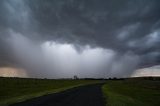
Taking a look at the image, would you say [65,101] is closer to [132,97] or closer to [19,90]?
[132,97]

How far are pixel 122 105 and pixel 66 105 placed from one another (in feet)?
24.4

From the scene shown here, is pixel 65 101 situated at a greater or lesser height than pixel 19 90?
lesser

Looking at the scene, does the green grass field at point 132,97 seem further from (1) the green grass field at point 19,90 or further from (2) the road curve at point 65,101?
(1) the green grass field at point 19,90

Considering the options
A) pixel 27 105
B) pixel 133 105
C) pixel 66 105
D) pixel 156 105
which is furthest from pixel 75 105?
pixel 156 105

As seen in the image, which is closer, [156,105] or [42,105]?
[42,105]

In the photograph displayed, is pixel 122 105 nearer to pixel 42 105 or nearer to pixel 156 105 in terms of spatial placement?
pixel 156 105

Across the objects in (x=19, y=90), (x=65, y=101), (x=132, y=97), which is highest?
(x=19, y=90)

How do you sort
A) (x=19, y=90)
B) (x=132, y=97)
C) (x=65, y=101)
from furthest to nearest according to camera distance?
(x=19, y=90) → (x=132, y=97) → (x=65, y=101)

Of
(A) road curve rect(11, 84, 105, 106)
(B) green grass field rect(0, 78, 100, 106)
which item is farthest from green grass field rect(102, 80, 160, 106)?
(B) green grass field rect(0, 78, 100, 106)

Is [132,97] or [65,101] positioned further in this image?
[132,97]

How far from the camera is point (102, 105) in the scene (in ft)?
74.0

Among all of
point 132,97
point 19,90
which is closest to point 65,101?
point 132,97

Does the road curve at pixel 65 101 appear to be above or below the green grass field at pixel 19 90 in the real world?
below

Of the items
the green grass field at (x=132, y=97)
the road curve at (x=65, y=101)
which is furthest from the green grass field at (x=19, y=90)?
the green grass field at (x=132, y=97)
